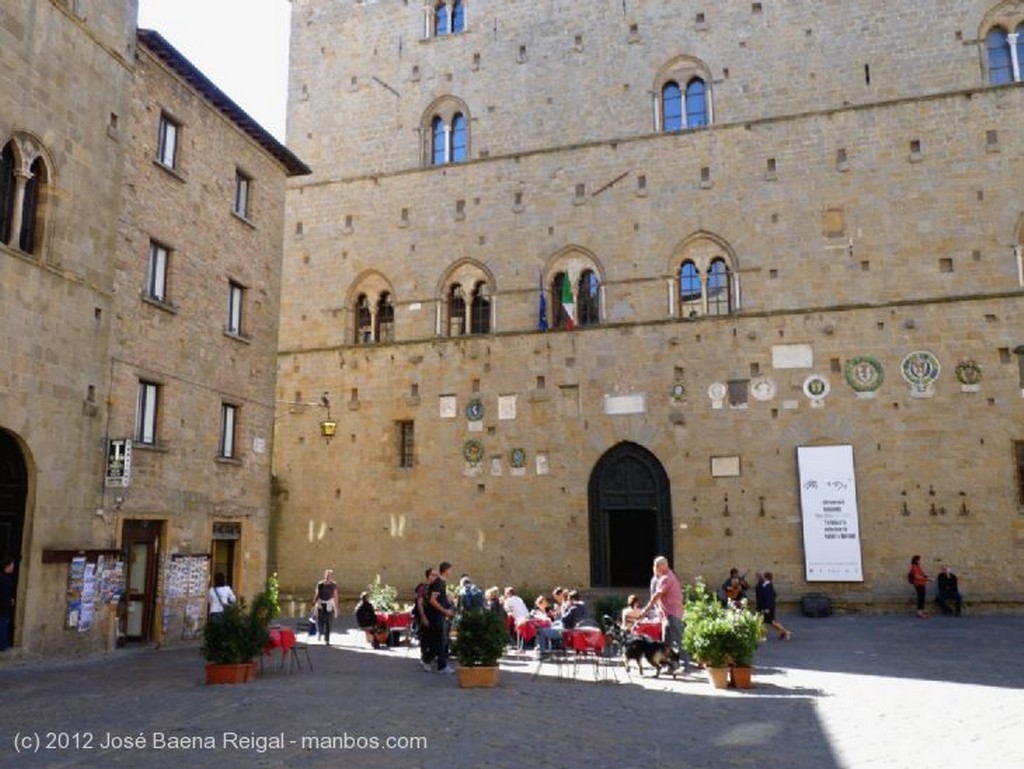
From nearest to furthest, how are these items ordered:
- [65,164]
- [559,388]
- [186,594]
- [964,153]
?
[65,164]
[186,594]
[964,153]
[559,388]

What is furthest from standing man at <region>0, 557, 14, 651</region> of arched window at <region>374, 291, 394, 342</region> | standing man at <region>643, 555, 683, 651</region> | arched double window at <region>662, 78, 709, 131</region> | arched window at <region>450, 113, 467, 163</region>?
arched double window at <region>662, 78, 709, 131</region>

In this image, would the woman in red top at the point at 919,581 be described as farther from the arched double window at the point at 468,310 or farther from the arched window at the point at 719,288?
the arched double window at the point at 468,310

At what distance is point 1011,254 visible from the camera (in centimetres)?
1866

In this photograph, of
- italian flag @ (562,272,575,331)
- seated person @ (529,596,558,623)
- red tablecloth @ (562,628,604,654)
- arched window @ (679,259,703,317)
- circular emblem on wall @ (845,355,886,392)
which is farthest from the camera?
italian flag @ (562,272,575,331)

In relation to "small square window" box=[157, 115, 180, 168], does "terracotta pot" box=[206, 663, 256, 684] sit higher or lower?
lower

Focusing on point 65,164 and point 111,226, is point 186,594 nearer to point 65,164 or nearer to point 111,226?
point 111,226

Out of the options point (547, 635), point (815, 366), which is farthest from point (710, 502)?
point (547, 635)

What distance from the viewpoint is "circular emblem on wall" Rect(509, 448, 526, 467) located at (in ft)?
68.6

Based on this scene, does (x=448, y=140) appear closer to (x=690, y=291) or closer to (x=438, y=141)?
(x=438, y=141)

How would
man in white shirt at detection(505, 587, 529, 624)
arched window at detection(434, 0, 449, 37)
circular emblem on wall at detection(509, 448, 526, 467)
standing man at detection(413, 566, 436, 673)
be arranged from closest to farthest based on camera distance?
standing man at detection(413, 566, 436, 673)
man in white shirt at detection(505, 587, 529, 624)
circular emblem on wall at detection(509, 448, 526, 467)
arched window at detection(434, 0, 449, 37)

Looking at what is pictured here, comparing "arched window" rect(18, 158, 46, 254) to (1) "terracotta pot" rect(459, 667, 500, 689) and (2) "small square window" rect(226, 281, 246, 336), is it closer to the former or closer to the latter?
(2) "small square window" rect(226, 281, 246, 336)

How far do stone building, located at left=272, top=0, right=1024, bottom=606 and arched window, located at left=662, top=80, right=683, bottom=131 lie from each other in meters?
0.09

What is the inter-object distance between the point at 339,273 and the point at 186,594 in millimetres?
11143

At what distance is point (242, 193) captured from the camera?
17641 mm
